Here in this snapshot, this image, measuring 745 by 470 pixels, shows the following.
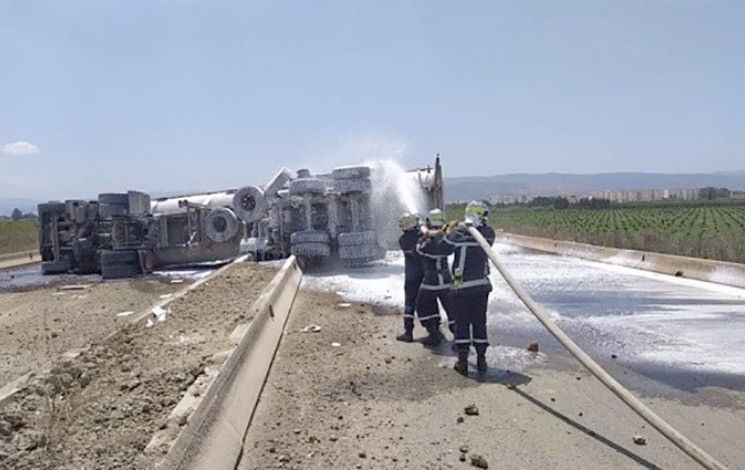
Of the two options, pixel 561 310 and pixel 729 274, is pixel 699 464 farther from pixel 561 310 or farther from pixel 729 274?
pixel 729 274

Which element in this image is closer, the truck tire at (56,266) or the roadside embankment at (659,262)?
the roadside embankment at (659,262)

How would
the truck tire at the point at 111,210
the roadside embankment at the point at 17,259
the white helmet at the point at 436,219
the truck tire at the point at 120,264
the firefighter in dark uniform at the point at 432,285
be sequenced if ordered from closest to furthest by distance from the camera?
the firefighter in dark uniform at the point at 432,285 → the white helmet at the point at 436,219 → the truck tire at the point at 120,264 → the truck tire at the point at 111,210 → the roadside embankment at the point at 17,259

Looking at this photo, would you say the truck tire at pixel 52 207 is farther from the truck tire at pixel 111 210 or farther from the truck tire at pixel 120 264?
the truck tire at pixel 120 264

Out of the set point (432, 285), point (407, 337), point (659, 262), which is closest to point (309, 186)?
point (659, 262)

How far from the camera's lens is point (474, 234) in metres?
Result: 7.13

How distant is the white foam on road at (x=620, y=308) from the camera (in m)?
7.72

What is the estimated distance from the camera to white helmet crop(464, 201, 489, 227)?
744 centimetres

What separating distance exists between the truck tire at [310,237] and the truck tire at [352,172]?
1.40 m

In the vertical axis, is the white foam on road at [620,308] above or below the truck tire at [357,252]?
below

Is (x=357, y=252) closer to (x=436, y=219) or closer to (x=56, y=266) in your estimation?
(x=436, y=219)

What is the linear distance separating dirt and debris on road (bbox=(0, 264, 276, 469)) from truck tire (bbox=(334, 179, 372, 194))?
847 centimetres

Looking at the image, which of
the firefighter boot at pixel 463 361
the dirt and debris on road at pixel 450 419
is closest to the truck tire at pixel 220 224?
the dirt and debris on road at pixel 450 419

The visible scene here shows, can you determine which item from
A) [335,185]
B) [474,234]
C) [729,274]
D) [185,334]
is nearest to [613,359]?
[474,234]

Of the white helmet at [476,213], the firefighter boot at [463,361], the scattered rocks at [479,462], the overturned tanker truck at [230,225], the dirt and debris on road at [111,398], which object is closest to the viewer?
the dirt and debris on road at [111,398]
